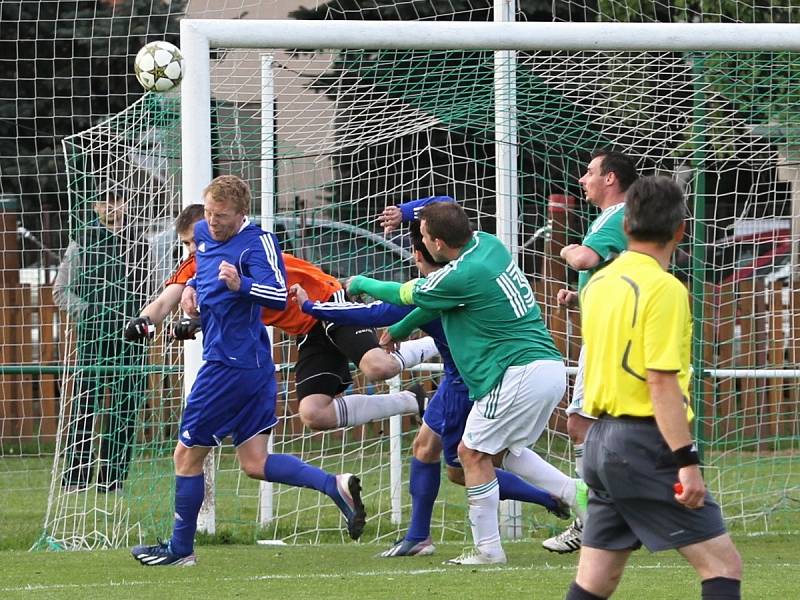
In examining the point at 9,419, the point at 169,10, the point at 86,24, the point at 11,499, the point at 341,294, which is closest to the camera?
the point at 341,294

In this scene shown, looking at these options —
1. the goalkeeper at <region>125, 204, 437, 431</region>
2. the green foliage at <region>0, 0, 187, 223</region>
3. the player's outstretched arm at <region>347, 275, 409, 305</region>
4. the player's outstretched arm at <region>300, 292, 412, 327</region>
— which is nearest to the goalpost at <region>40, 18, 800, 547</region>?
the goalkeeper at <region>125, 204, 437, 431</region>

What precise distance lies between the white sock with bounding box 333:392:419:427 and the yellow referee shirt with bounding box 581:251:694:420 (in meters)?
3.72

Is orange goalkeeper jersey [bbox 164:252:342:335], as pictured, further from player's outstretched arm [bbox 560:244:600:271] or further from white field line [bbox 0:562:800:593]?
player's outstretched arm [bbox 560:244:600:271]

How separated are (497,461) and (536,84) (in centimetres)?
266

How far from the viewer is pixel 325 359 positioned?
7.86 m

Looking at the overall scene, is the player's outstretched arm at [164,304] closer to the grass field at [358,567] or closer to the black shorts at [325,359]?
the black shorts at [325,359]

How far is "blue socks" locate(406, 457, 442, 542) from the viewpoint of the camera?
23.9ft

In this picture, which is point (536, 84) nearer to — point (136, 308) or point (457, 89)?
point (457, 89)

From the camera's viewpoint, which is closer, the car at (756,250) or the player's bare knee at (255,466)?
the player's bare knee at (255,466)

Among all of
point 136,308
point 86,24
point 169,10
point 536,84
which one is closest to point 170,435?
point 136,308

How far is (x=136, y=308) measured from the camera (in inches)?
374

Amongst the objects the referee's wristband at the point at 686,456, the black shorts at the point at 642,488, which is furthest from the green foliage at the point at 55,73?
the referee's wristband at the point at 686,456

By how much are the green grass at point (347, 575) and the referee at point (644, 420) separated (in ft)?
5.75

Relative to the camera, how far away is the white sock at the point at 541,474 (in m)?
6.98
